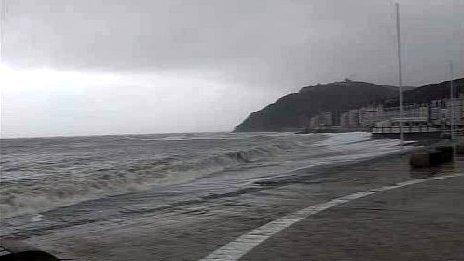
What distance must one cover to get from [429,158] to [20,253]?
15512mm

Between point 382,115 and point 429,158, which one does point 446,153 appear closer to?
point 429,158

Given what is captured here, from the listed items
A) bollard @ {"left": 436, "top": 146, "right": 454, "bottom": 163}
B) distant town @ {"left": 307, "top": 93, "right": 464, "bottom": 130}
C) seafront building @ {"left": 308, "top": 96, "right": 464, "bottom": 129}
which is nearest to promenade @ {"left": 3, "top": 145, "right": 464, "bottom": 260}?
bollard @ {"left": 436, "top": 146, "right": 454, "bottom": 163}

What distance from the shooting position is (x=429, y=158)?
17875mm

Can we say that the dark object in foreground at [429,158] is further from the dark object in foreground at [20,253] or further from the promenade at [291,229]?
the dark object in foreground at [20,253]

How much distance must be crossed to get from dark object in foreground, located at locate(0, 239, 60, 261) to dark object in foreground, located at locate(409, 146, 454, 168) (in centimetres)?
1473

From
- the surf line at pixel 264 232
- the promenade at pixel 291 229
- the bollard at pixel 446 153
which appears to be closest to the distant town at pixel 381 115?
the bollard at pixel 446 153

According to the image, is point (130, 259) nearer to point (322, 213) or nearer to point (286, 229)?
point (286, 229)

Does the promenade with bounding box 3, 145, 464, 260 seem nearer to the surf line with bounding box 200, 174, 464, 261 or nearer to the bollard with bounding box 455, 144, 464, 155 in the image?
the surf line with bounding box 200, 174, 464, 261

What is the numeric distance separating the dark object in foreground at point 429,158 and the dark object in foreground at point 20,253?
48.3 feet

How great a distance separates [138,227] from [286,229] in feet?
8.02

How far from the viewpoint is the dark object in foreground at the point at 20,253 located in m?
4.76

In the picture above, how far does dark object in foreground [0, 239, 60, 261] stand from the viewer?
15.6 ft

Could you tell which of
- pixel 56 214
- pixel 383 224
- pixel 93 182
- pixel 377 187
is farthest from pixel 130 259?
pixel 93 182

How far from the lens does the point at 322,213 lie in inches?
346
